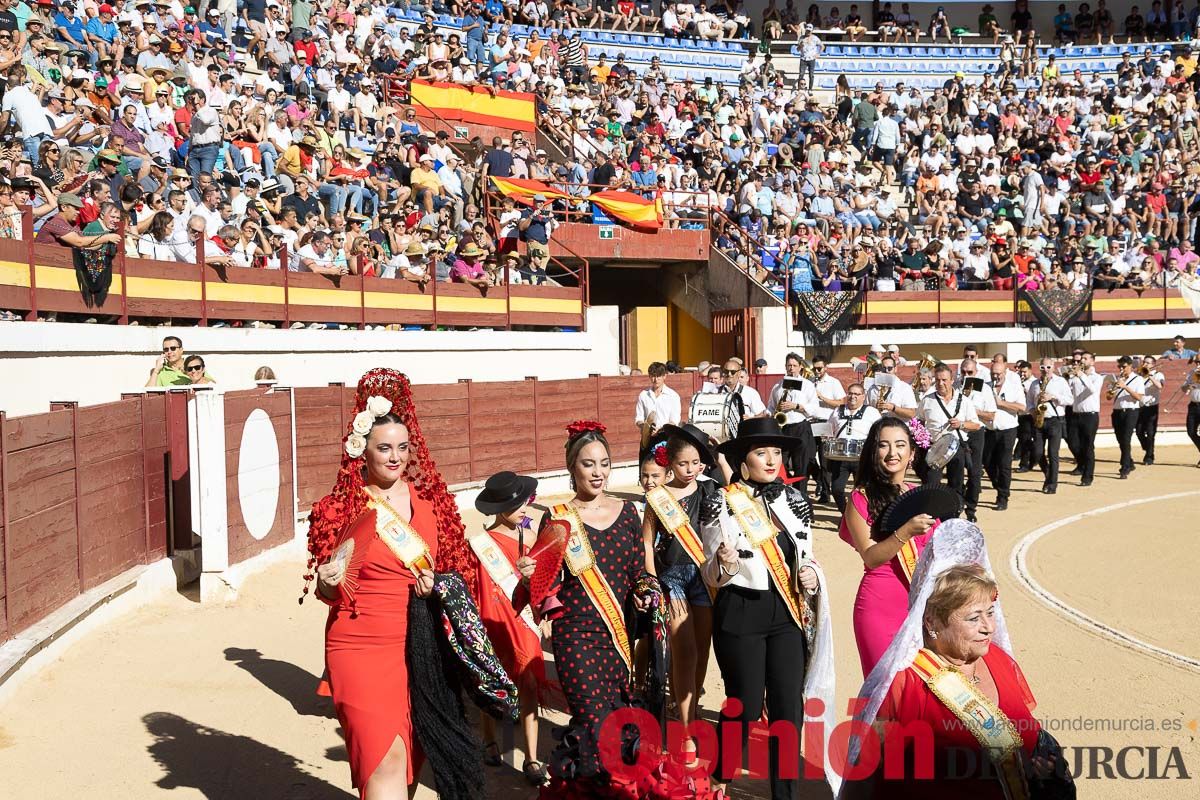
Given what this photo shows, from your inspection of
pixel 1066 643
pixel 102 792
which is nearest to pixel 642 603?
pixel 102 792

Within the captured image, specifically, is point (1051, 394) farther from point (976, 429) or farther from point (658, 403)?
point (658, 403)

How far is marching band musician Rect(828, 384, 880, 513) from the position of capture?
12.6 m

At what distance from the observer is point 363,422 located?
4.49 meters

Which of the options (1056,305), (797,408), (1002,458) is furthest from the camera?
(1056,305)

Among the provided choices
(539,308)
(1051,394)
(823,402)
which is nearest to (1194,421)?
(1051,394)

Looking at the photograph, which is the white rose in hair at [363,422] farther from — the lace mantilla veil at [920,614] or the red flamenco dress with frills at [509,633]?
the lace mantilla veil at [920,614]

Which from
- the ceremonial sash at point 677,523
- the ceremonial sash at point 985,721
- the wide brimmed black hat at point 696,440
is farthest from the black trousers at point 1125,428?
the ceremonial sash at point 985,721

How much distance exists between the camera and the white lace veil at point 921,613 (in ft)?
10.3

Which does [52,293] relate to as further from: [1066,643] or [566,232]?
[566,232]

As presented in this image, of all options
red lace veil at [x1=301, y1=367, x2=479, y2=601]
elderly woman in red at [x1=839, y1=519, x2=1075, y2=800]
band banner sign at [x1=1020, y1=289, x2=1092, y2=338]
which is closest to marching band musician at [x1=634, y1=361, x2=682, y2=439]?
red lace veil at [x1=301, y1=367, x2=479, y2=601]

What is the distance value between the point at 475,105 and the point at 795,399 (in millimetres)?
12446

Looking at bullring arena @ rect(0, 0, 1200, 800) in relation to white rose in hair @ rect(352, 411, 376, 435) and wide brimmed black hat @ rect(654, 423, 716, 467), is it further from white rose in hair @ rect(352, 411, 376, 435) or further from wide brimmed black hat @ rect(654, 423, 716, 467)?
wide brimmed black hat @ rect(654, 423, 716, 467)

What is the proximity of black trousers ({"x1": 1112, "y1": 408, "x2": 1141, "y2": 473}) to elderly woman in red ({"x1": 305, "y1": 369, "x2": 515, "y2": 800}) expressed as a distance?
14330 millimetres

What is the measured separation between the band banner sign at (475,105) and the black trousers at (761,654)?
18740 mm
